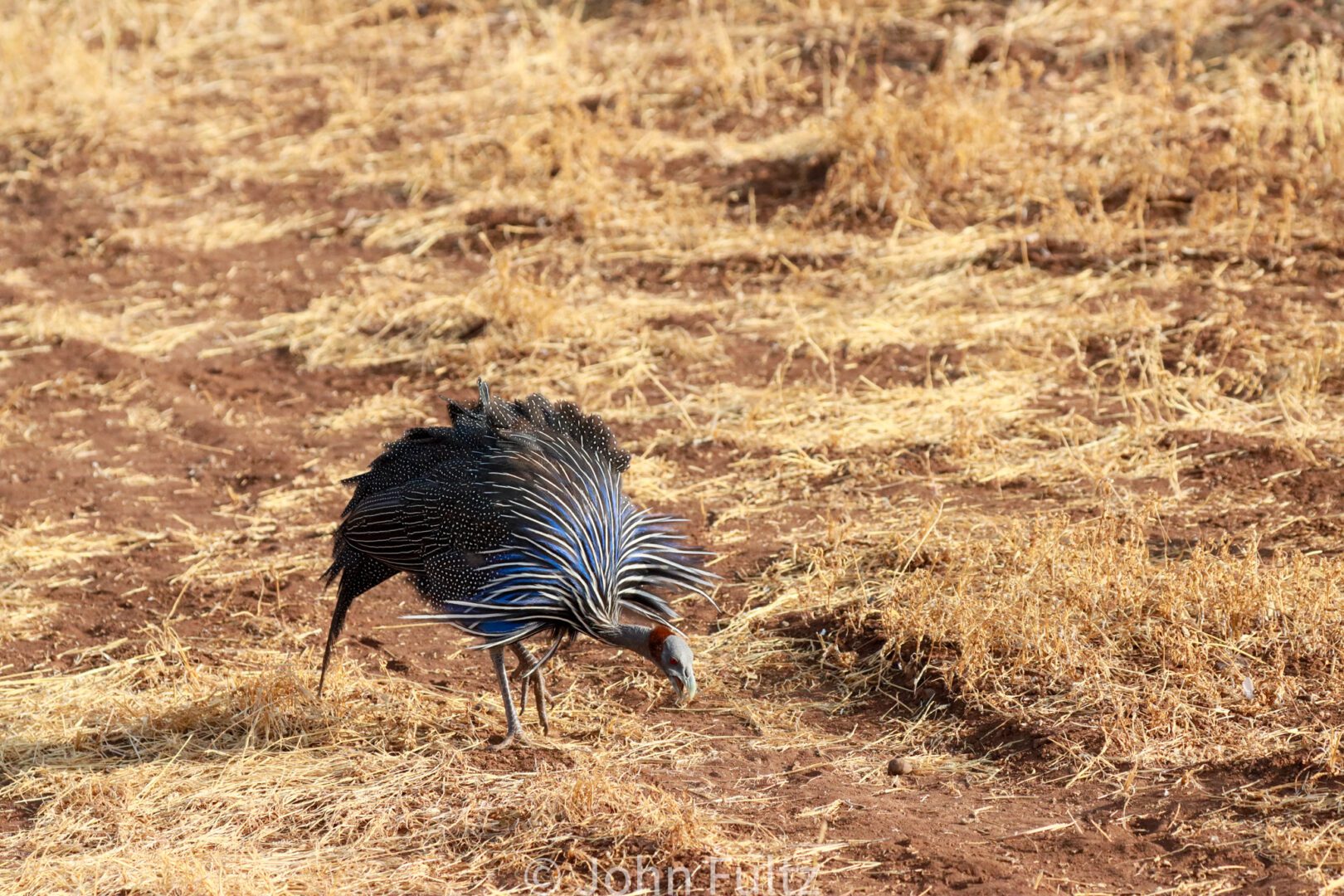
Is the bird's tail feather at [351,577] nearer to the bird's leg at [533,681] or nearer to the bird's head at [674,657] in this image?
the bird's leg at [533,681]

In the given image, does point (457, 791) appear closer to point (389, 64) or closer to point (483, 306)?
point (483, 306)

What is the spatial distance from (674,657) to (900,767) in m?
0.68

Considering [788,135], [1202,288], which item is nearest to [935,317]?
[1202,288]

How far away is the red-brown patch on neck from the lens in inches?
159

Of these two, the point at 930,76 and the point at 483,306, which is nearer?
the point at 483,306

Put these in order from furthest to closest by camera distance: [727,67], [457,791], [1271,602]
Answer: [727,67], [1271,602], [457,791]

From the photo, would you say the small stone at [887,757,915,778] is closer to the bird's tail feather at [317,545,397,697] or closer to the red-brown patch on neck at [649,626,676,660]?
the red-brown patch on neck at [649,626,676,660]

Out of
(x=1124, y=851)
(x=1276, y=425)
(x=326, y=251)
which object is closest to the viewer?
(x=1124, y=851)

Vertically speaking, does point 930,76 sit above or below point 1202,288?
above

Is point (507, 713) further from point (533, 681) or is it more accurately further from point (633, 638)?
point (633, 638)

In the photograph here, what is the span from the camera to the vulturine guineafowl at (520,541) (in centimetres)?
412

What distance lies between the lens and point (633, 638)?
4.11 m

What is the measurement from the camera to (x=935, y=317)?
7.08 m

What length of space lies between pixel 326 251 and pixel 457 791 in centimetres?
503
